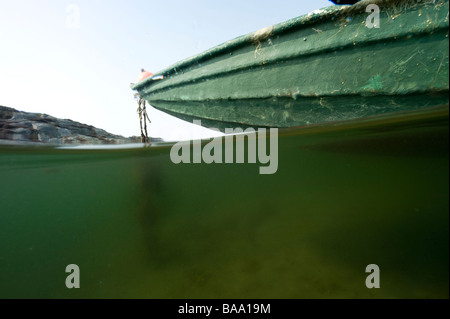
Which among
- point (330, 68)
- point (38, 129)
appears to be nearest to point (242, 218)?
point (330, 68)

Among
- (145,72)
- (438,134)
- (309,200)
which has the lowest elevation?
(309,200)

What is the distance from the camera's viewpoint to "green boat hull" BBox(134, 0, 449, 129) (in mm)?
2477

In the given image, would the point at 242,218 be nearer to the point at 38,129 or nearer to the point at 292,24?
the point at 292,24

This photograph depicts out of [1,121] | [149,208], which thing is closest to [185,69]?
[149,208]

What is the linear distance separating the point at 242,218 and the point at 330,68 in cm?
352

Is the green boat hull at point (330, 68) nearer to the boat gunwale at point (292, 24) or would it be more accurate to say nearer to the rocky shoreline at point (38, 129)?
the boat gunwale at point (292, 24)

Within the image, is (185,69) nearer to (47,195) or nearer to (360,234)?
(360,234)

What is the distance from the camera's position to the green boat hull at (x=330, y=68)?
2.48m

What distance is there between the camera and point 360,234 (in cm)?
407

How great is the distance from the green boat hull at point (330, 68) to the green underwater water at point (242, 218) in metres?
0.67

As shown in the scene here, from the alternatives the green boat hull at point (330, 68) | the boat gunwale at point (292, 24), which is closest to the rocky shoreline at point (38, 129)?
the boat gunwale at point (292, 24)

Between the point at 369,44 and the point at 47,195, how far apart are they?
9.92 metres

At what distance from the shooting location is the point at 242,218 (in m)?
5.22

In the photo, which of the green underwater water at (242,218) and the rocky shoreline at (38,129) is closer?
the green underwater water at (242,218)
